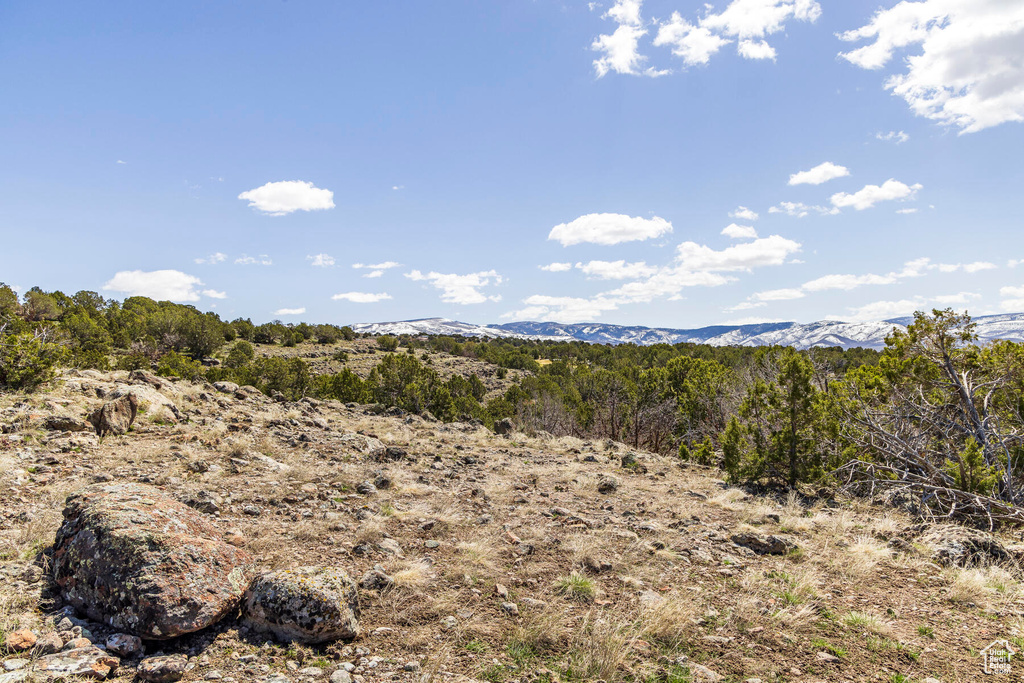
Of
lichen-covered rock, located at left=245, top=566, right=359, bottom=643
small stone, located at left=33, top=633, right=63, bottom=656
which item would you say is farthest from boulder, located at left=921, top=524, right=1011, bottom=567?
small stone, located at left=33, top=633, right=63, bottom=656

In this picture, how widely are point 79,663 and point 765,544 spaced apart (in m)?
7.64

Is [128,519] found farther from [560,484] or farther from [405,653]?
[560,484]

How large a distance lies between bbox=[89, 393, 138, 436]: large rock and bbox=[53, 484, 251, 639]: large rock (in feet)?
18.8

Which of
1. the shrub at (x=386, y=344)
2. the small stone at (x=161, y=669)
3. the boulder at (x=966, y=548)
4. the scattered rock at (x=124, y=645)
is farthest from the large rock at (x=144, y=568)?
the shrub at (x=386, y=344)

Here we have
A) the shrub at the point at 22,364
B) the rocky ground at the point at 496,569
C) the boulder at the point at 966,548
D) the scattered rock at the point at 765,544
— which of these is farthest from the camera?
the shrub at the point at 22,364

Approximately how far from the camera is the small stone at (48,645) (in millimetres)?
3145

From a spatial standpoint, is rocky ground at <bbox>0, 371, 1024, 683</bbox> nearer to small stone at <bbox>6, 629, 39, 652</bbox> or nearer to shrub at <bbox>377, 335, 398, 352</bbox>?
small stone at <bbox>6, 629, 39, 652</bbox>

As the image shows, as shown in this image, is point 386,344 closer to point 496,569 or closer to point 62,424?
point 62,424

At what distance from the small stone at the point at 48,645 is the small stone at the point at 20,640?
5 cm

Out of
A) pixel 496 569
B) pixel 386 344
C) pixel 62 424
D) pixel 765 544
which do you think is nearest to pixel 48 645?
pixel 496 569

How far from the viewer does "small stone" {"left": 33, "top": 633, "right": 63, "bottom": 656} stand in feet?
10.3

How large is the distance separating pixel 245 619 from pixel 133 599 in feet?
2.73

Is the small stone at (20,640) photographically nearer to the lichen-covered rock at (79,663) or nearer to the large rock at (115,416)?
the lichen-covered rock at (79,663)

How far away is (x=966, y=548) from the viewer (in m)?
6.40
